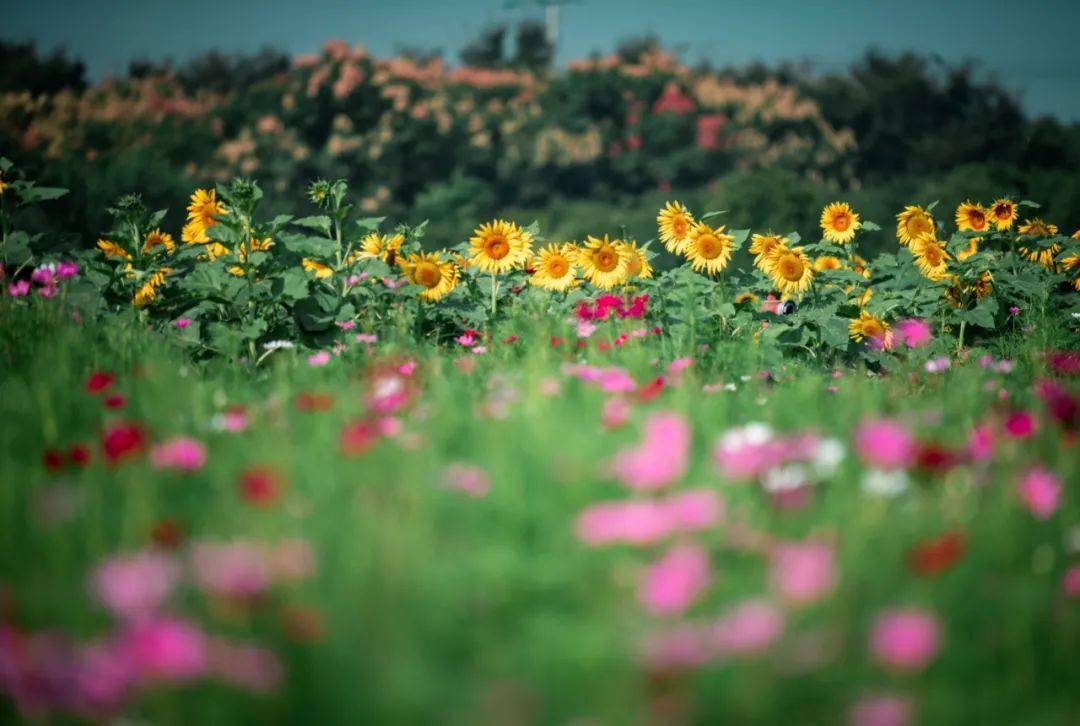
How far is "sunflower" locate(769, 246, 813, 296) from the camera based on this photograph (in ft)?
17.6

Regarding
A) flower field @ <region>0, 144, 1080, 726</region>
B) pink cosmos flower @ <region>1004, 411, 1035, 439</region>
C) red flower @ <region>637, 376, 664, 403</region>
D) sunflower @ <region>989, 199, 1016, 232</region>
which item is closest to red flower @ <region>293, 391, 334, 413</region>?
flower field @ <region>0, 144, 1080, 726</region>

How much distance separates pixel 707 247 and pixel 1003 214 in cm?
224

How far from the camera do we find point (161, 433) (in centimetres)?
271

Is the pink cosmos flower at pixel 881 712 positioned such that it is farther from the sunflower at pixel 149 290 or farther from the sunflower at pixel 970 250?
the sunflower at pixel 970 250

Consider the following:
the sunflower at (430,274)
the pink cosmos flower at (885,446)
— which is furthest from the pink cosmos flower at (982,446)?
the sunflower at (430,274)

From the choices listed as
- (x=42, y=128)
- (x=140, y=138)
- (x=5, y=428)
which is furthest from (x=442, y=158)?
(x=5, y=428)

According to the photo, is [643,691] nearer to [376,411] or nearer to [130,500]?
[130,500]

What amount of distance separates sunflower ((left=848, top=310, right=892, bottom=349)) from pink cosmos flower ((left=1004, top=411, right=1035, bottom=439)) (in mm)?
2863

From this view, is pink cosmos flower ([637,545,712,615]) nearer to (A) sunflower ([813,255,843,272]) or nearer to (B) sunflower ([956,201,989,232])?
(B) sunflower ([956,201,989,232])

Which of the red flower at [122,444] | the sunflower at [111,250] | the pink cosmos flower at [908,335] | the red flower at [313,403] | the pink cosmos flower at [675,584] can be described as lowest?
the pink cosmos flower at [675,584]

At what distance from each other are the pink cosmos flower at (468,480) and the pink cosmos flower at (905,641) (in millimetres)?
873

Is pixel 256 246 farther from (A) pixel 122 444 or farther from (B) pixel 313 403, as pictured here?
(A) pixel 122 444

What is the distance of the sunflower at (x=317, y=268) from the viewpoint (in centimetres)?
541

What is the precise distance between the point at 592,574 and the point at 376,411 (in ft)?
3.58
